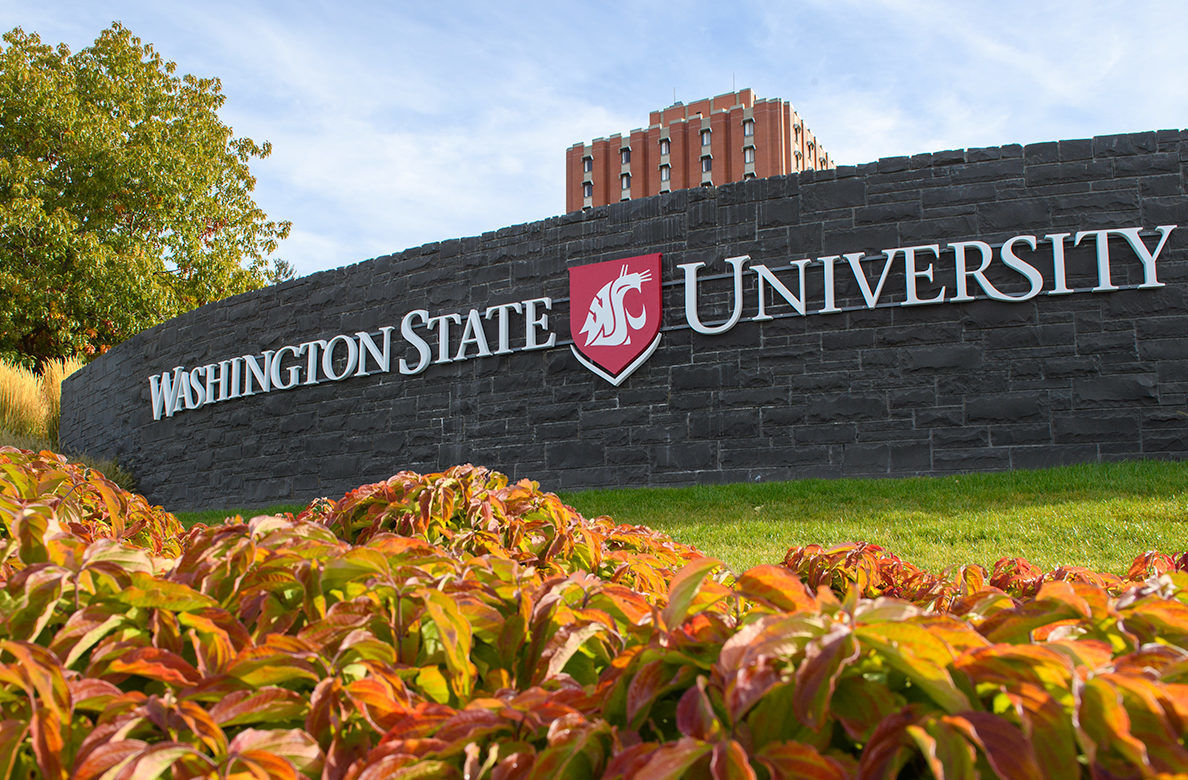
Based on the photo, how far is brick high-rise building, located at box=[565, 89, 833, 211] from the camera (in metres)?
61.5

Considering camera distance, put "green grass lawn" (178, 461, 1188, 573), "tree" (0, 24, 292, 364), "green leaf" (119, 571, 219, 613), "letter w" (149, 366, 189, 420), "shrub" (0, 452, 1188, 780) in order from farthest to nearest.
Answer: "tree" (0, 24, 292, 364) < "letter w" (149, 366, 189, 420) < "green grass lawn" (178, 461, 1188, 573) < "green leaf" (119, 571, 219, 613) < "shrub" (0, 452, 1188, 780)

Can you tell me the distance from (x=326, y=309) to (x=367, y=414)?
1.58 m

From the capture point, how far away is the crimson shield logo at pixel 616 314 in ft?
29.9

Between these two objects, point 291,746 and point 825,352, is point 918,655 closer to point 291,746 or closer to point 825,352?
point 291,746

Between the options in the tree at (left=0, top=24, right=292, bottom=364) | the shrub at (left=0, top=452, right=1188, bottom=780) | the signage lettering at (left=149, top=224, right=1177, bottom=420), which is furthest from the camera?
the tree at (left=0, top=24, right=292, bottom=364)

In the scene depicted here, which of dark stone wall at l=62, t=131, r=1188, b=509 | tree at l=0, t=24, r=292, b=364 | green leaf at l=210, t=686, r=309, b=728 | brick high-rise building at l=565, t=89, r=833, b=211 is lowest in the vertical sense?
green leaf at l=210, t=686, r=309, b=728

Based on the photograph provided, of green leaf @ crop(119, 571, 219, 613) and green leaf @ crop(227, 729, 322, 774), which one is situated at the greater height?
green leaf @ crop(119, 571, 219, 613)

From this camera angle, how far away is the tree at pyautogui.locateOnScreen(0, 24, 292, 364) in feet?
72.2

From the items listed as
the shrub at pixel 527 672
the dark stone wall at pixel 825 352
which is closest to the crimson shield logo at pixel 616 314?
the dark stone wall at pixel 825 352

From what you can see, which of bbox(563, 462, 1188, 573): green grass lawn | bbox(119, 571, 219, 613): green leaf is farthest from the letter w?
bbox(119, 571, 219, 613): green leaf

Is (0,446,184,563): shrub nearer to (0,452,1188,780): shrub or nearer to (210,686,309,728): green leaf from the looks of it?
(0,452,1188,780): shrub

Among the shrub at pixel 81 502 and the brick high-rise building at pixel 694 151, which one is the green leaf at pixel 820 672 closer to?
the shrub at pixel 81 502

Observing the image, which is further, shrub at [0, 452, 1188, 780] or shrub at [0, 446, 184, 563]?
shrub at [0, 446, 184, 563]

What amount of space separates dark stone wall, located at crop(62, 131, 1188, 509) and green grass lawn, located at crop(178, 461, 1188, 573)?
0.46 m
